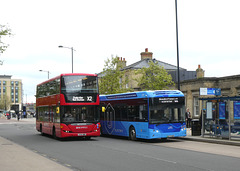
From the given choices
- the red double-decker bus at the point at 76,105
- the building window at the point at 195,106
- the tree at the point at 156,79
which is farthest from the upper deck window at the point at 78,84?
the building window at the point at 195,106

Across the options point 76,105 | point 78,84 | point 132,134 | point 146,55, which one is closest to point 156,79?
point 132,134

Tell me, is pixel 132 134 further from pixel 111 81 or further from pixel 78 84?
pixel 111 81

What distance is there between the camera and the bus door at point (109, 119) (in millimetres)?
23942

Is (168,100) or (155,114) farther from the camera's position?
(168,100)

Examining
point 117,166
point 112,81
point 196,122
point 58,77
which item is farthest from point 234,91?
point 117,166

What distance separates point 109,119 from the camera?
24.5m

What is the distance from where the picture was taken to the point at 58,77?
71.9ft

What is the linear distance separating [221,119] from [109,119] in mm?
7587

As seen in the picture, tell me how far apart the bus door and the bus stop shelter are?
5.82 m

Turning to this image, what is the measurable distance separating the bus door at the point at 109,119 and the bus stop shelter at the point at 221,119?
19.1 feet

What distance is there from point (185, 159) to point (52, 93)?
493 inches

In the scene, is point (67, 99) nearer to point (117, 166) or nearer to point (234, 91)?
point (117, 166)

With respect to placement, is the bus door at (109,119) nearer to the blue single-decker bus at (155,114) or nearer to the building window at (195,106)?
the blue single-decker bus at (155,114)

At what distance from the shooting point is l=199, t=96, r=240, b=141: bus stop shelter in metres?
19.2
